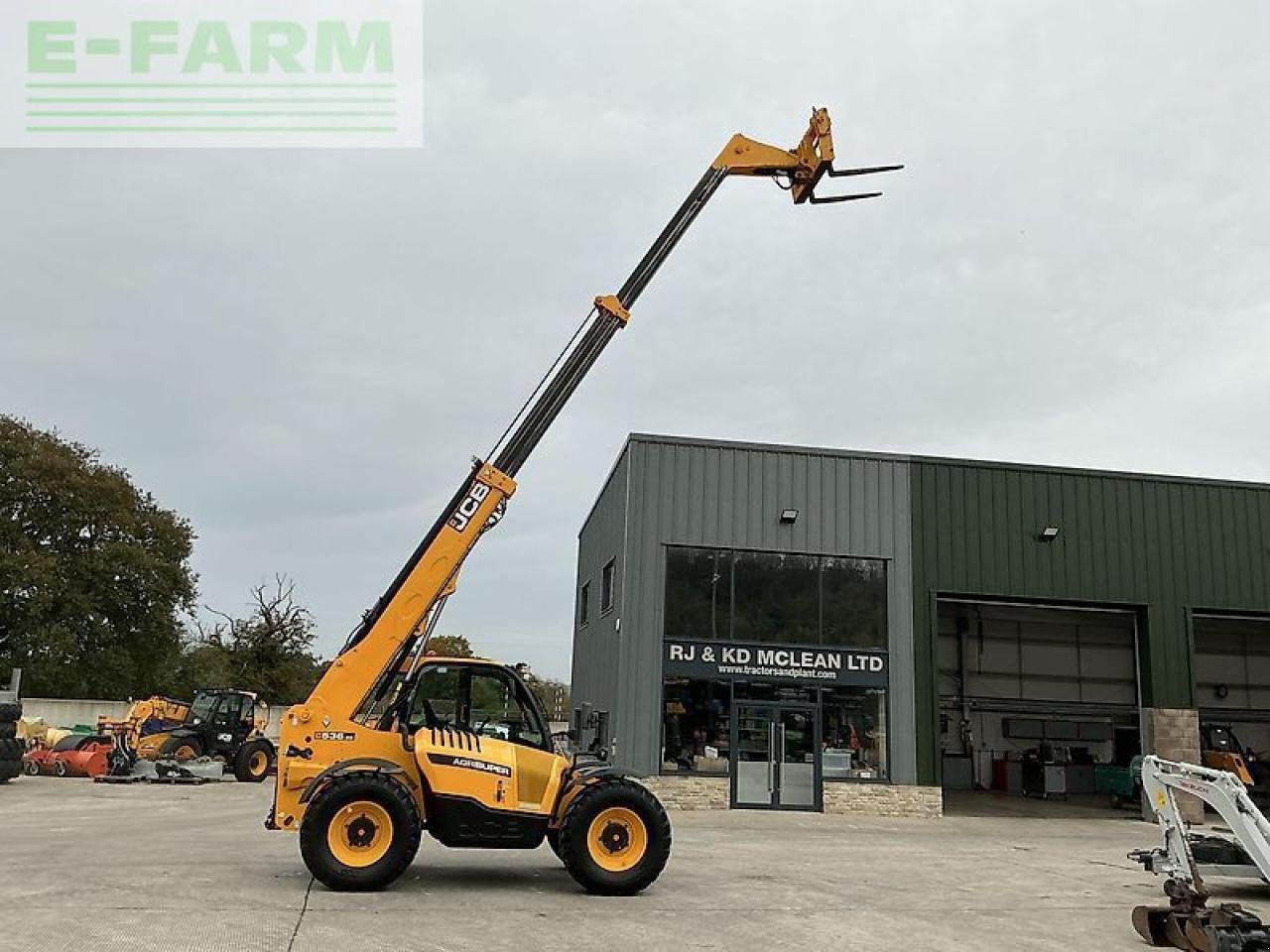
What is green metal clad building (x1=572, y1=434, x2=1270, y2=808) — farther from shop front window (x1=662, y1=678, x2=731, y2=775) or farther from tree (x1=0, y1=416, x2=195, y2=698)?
tree (x1=0, y1=416, x2=195, y2=698)

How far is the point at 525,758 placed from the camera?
9828mm

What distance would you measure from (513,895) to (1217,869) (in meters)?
7.35

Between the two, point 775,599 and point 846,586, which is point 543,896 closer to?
point 775,599

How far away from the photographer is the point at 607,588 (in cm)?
2336

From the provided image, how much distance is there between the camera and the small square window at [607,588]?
22562 mm

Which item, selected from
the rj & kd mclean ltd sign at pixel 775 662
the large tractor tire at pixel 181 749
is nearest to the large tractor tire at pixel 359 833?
the rj & kd mclean ltd sign at pixel 775 662

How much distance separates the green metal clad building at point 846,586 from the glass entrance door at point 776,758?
0.03 meters

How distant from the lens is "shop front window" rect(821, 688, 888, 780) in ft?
67.7

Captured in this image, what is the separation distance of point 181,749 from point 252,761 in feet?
5.20

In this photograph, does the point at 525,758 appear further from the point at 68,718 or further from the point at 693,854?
the point at 68,718

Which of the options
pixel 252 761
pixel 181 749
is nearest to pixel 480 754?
pixel 252 761

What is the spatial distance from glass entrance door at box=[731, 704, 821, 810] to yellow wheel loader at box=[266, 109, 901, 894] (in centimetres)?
1018

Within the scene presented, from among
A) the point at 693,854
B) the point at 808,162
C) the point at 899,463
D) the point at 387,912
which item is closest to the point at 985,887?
the point at 693,854

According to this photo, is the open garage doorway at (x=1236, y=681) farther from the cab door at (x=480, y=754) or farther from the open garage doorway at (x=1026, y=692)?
the cab door at (x=480, y=754)
